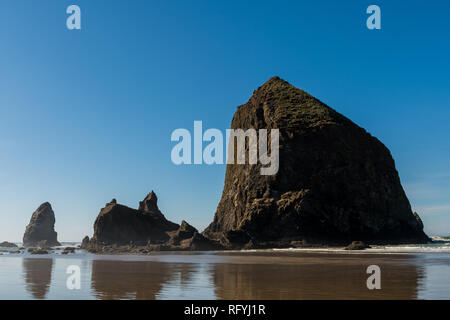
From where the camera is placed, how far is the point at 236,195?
101562 millimetres

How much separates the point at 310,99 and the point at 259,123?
1513 cm

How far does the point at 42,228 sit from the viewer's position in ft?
605

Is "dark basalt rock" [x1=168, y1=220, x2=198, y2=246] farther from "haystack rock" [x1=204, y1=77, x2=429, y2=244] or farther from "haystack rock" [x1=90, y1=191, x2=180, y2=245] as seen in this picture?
"haystack rock" [x1=90, y1=191, x2=180, y2=245]

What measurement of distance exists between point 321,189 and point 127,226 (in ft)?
198

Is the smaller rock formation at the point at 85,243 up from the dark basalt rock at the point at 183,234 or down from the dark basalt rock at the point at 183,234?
down

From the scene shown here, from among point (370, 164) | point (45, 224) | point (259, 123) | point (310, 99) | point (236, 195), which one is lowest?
point (45, 224)

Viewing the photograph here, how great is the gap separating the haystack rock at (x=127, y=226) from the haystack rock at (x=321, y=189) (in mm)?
31790

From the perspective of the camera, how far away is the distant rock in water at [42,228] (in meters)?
183

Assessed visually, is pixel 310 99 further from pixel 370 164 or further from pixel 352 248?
pixel 352 248

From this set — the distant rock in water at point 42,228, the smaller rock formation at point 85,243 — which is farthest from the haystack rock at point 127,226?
the distant rock in water at point 42,228

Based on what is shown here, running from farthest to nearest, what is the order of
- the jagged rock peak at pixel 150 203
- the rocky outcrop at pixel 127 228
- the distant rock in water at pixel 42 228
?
the distant rock in water at pixel 42 228 < the jagged rock peak at pixel 150 203 < the rocky outcrop at pixel 127 228

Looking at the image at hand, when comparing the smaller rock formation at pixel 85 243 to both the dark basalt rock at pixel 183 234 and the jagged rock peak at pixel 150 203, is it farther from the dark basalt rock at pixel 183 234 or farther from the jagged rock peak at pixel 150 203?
the dark basalt rock at pixel 183 234

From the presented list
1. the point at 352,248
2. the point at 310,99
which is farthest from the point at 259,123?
the point at 352,248

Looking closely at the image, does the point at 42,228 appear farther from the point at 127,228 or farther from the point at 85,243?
the point at 127,228
